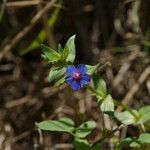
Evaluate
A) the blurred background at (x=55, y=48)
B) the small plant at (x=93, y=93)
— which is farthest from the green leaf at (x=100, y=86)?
the blurred background at (x=55, y=48)

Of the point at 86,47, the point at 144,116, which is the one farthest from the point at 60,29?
the point at 144,116

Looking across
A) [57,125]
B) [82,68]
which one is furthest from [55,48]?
[82,68]

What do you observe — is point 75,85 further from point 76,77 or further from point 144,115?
point 144,115

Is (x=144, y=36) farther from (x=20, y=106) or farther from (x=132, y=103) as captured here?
(x=20, y=106)

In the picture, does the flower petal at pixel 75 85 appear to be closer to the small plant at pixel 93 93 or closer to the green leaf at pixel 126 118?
the small plant at pixel 93 93

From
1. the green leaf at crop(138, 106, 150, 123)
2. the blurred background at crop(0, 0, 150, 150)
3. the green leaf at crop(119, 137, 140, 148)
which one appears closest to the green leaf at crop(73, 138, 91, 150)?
the green leaf at crop(119, 137, 140, 148)
